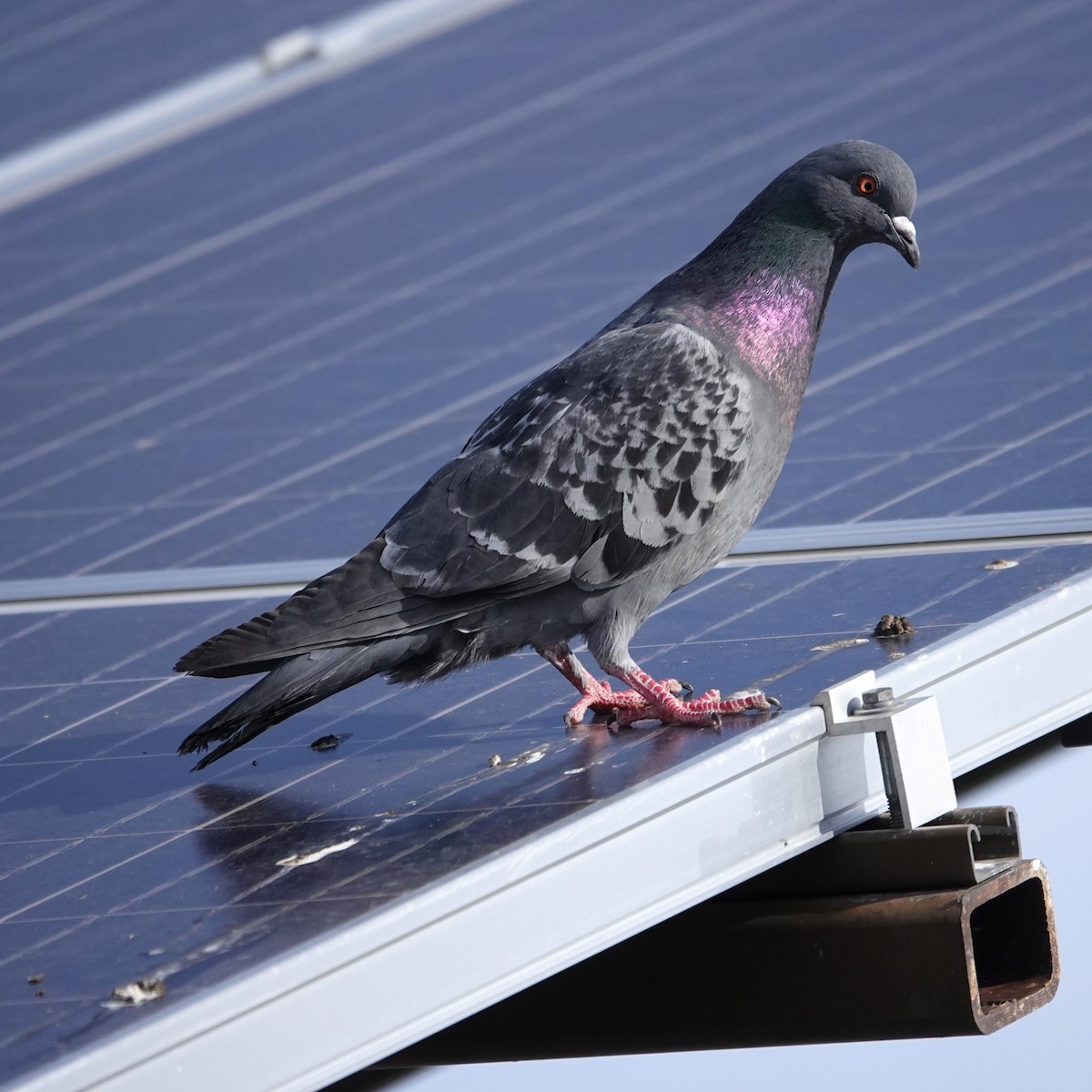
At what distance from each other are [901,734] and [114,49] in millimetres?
10448

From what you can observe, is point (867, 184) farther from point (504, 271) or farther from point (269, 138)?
point (269, 138)

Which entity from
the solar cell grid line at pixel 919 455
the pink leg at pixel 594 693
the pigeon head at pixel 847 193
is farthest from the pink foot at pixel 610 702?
the solar cell grid line at pixel 919 455

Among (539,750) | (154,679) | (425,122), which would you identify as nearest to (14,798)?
(154,679)

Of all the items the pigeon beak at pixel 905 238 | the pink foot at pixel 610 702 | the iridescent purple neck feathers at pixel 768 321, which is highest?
the pigeon beak at pixel 905 238

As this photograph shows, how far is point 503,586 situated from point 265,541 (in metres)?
2.35

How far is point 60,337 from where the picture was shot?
930cm

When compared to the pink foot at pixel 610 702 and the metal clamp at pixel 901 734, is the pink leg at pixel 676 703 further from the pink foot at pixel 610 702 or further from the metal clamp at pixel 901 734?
the metal clamp at pixel 901 734

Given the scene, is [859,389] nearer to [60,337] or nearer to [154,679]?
[154,679]

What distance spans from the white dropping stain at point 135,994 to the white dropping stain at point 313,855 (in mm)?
651

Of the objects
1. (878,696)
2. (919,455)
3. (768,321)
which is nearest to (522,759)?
(878,696)

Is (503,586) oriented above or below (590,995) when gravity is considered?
above

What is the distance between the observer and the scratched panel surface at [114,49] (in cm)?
1218

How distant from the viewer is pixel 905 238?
488cm

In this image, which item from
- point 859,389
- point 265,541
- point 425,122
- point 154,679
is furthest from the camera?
point 425,122
